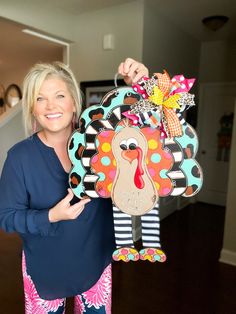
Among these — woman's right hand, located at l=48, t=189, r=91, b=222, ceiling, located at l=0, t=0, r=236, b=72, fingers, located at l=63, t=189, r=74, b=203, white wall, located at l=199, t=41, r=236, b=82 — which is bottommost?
woman's right hand, located at l=48, t=189, r=91, b=222

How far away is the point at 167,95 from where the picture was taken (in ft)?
2.46

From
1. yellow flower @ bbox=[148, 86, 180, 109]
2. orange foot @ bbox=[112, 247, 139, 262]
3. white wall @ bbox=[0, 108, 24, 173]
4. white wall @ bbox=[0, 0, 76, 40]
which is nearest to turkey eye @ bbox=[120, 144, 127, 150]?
yellow flower @ bbox=[148, 86, 180, 109]

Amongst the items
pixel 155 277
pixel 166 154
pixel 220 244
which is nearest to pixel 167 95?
pixel 166 154

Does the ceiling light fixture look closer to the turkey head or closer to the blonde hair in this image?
the blonde hair

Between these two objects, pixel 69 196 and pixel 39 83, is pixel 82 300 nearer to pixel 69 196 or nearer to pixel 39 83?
pixel 69 196

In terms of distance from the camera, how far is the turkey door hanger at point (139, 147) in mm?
749

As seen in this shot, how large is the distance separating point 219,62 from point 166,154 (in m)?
3.71

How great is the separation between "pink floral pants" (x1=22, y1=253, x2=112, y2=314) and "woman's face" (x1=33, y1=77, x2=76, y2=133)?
20.4 inches

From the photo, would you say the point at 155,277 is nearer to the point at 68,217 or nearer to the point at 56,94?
the point at 68,217

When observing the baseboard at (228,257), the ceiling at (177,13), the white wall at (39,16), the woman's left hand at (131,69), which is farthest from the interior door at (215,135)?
the woman's left hand at (131,69)

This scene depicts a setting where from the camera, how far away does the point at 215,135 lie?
13.8 feet

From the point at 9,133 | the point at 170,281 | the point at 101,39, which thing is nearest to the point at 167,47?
the point at 101,39

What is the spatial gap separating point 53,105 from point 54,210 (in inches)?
12.4

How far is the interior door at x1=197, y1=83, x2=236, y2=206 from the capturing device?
4.03 metres
